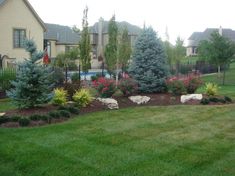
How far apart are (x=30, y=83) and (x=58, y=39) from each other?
3542 centimetres

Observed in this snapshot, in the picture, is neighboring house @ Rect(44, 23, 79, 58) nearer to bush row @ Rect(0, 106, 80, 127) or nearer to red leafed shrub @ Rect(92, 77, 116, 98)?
red leafed shrub @ Rect(92, 77, 116, 98)

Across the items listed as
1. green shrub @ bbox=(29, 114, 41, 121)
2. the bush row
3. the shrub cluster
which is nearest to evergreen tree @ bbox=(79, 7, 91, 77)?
the shrub cluster

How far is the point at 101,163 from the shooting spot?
20.5 feet

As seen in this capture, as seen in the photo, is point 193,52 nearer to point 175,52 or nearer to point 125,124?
point 175,52

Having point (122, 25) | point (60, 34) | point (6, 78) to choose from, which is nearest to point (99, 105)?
point (6, 78)

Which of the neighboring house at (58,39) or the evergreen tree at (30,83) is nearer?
the evergreen tree at (30,83)

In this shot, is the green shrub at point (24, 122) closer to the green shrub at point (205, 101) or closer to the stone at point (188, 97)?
the stone at point (188, 97)

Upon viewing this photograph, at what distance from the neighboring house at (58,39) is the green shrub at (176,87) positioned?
30.4m

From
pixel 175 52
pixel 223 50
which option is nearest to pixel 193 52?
pixel 175 52

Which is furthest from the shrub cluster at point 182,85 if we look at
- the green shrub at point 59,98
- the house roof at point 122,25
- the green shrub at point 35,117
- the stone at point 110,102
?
the house roof at point 122,25

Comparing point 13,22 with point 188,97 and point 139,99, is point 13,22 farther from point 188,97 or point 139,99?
point 188,97

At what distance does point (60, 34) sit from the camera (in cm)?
4625

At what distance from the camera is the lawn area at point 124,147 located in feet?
19.7

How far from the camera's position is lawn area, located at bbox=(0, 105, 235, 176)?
599 cm
